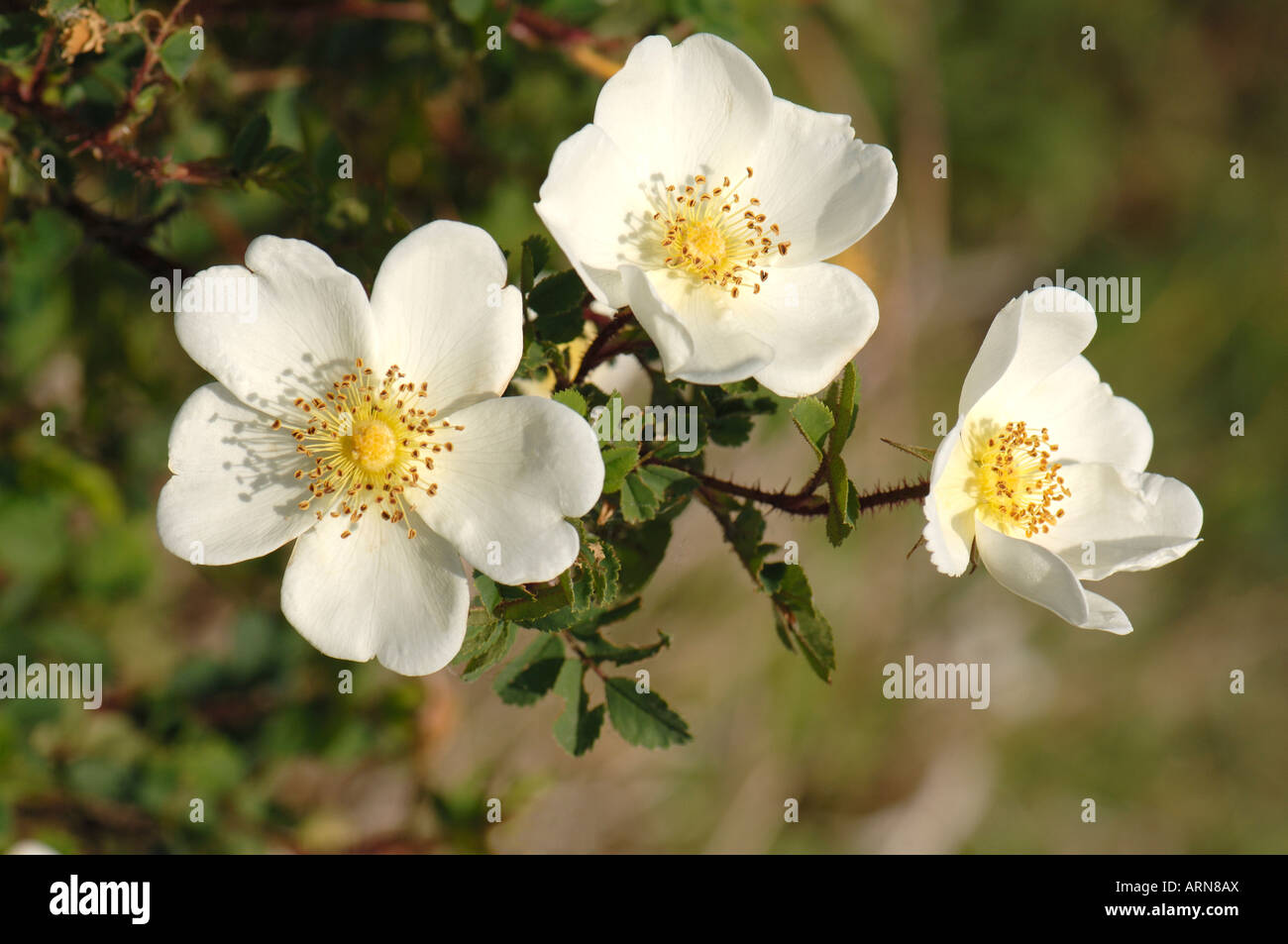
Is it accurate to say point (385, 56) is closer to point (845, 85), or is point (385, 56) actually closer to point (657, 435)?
point (657, 435)

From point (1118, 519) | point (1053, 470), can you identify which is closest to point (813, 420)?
point (1053, 470)

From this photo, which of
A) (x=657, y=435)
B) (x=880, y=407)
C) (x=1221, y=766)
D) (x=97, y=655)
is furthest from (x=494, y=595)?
(x=1221, y=766)

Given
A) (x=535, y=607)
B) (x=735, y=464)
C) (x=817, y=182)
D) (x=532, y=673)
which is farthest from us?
(x=735, y=464)

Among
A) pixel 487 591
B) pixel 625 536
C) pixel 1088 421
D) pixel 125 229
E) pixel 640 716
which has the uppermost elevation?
pixel 125 229

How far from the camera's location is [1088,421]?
202cm

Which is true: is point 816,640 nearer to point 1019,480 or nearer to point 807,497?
point 807,497

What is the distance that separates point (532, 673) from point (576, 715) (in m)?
0.12

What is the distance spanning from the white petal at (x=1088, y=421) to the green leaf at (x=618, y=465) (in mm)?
→ 838

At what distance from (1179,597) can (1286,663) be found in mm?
831

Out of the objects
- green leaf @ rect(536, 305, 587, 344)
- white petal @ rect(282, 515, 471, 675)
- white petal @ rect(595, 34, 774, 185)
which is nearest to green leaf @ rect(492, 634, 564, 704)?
white petal @ rect(282, 515, 471, 675)

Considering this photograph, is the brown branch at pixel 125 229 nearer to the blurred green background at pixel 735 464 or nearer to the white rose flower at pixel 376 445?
the blurred green background at pixel 735 464

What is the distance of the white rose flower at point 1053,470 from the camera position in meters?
1.78

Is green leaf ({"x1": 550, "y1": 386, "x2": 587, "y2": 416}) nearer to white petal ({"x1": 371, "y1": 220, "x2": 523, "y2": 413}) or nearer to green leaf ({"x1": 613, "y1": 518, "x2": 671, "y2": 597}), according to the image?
white petal ({"x1": 371, "y1": 220, "x2": 523, "y2": 413})

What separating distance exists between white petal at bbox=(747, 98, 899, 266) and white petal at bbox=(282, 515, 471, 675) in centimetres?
89
